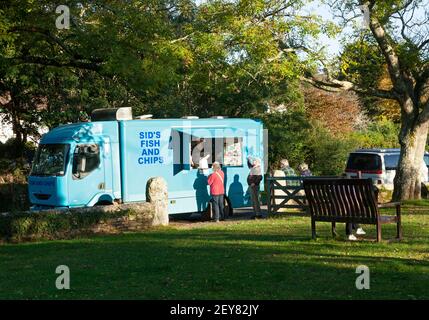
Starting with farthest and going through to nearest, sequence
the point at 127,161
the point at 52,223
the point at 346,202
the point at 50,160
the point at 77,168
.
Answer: the point at 127,161 → the point at 50,160 → the point at 77,168 → the point at 52,223 → the point at 346,202

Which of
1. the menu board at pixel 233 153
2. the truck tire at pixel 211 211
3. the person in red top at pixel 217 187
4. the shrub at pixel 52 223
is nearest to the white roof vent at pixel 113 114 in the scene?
the person in red top at pixel 217 187

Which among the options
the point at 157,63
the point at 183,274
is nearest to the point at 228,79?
the point at 157,63

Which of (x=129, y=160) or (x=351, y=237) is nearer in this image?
(x=351, y=237)

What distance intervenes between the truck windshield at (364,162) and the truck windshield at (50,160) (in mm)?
11409

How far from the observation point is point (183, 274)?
9602 mm

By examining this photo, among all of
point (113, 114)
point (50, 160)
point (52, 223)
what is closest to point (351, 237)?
point (52, 223)

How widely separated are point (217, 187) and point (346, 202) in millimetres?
9097

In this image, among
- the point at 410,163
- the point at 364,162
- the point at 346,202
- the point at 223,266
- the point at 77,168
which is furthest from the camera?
the point at 364,162

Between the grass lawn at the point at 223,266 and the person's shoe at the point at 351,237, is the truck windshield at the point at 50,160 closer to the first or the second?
the grass lawn at the point at 223,266

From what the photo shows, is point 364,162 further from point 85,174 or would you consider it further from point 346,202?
point 346,202

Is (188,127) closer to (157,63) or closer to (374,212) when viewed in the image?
(157,63)

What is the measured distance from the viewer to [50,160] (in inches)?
819

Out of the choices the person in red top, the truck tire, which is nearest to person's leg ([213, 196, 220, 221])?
the person in red top

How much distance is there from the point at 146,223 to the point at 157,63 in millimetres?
3970
